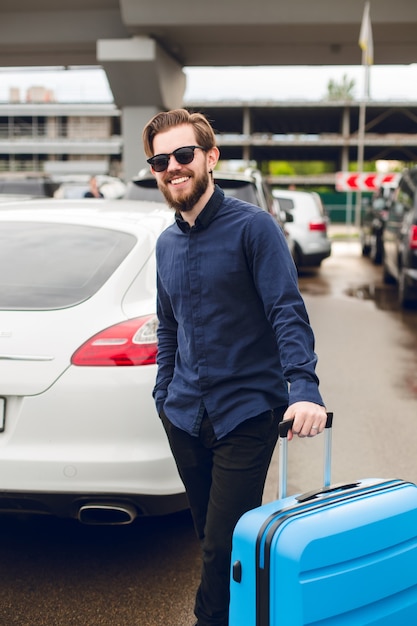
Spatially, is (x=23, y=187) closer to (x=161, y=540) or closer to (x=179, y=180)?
(x=161, y=540)

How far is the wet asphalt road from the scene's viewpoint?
11.2 feet

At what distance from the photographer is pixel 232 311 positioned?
259 cm

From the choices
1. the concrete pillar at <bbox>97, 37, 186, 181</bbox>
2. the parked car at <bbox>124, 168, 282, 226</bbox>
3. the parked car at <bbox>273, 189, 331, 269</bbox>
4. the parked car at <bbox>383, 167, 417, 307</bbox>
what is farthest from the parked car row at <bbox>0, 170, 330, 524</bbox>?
the concrete pillar at <bbox>97, 37, 186, 181</bbox>

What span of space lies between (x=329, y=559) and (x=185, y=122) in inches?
54.7

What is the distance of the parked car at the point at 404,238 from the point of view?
37.2ft

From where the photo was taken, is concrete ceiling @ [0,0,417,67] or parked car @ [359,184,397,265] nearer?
parked car @ [359,184,397,265]

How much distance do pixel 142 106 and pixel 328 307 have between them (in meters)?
14.1

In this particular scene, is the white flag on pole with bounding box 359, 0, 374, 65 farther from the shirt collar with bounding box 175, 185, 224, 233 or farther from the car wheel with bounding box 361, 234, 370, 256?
the shirt collar with bounding box 175, 185, 224, 233

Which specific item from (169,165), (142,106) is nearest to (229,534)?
(169,165)

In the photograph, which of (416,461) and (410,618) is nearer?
(410,618)

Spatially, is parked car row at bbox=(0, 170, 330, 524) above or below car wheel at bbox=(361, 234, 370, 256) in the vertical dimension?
above

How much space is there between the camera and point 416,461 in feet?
17.4

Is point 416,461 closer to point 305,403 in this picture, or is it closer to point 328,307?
point 305,403

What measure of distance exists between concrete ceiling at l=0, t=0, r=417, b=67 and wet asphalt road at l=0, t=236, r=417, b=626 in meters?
13.2
